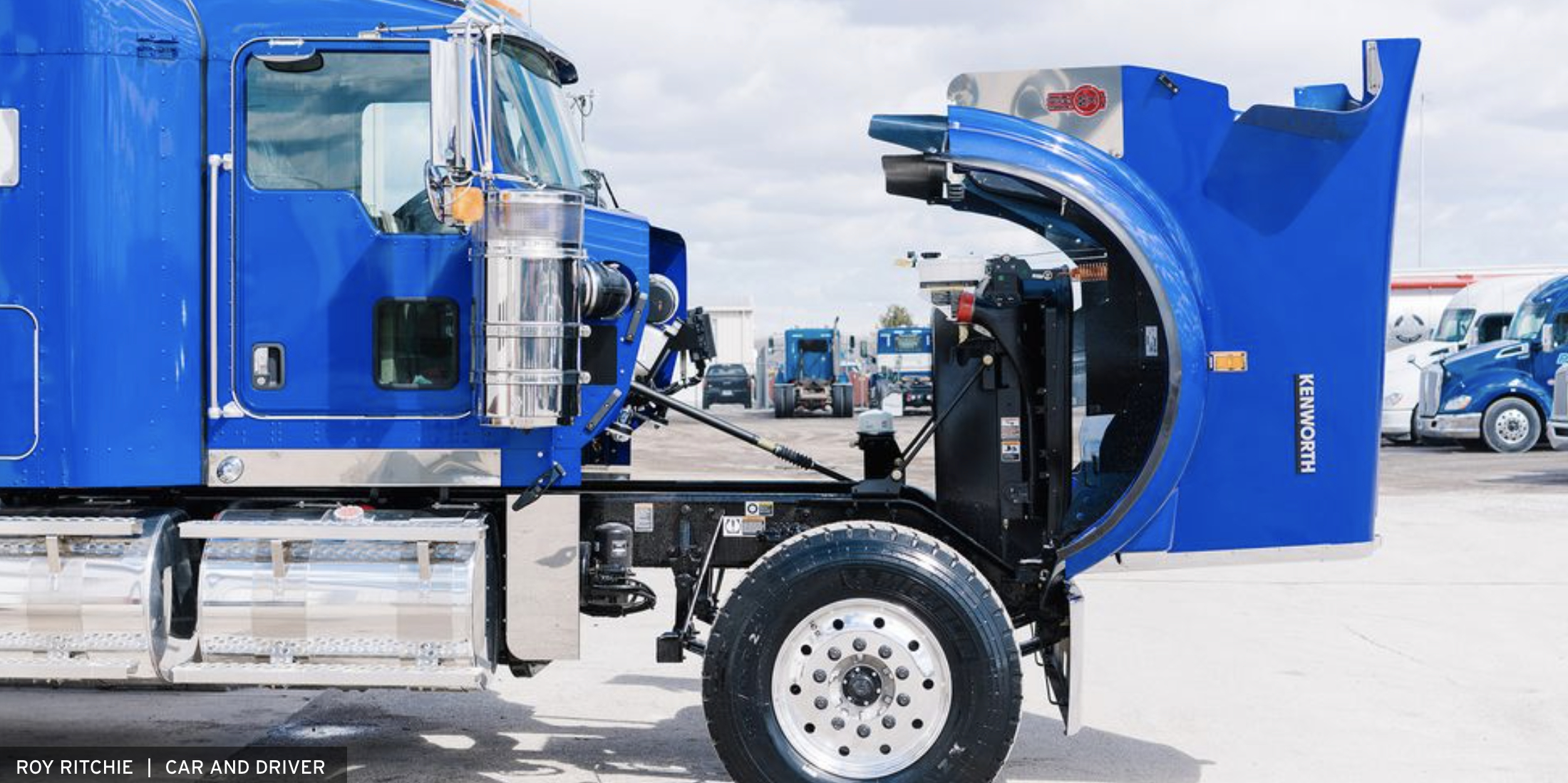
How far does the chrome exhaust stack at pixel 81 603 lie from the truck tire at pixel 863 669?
208cm

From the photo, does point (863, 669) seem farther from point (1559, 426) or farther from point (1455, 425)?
point (1455, 425)

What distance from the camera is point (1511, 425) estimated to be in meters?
25.5

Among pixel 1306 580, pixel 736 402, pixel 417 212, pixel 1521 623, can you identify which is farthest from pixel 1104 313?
pixel 736 402

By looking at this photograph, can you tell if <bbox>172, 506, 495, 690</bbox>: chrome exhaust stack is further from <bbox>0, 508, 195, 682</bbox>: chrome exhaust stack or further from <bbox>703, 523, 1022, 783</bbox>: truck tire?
<bbox>703, 523, 1022, 783</bbox>: truck tire

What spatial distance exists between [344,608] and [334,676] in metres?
0.25

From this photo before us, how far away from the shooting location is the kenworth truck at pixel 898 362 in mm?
43844

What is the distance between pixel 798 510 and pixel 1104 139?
6.22 feet

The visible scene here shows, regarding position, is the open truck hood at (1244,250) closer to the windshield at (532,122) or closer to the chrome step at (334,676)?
the windshield at (532,122)

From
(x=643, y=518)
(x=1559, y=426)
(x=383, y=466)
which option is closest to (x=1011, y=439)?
(x=643, y=518)

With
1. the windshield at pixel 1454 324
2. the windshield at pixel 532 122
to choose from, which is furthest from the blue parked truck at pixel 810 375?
the windshield at pixel 532 122

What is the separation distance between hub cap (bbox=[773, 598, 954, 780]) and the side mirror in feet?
6.94

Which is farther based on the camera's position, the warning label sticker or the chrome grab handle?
the warning label sticker

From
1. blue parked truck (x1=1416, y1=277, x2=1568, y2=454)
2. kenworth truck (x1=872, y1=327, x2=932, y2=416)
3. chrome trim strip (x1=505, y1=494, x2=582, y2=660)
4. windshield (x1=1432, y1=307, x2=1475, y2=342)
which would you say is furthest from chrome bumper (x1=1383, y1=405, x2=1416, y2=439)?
chrome trim strip (x1=505, y1=494, x2=582, y2=660)

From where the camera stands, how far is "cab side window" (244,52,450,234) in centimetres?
589
